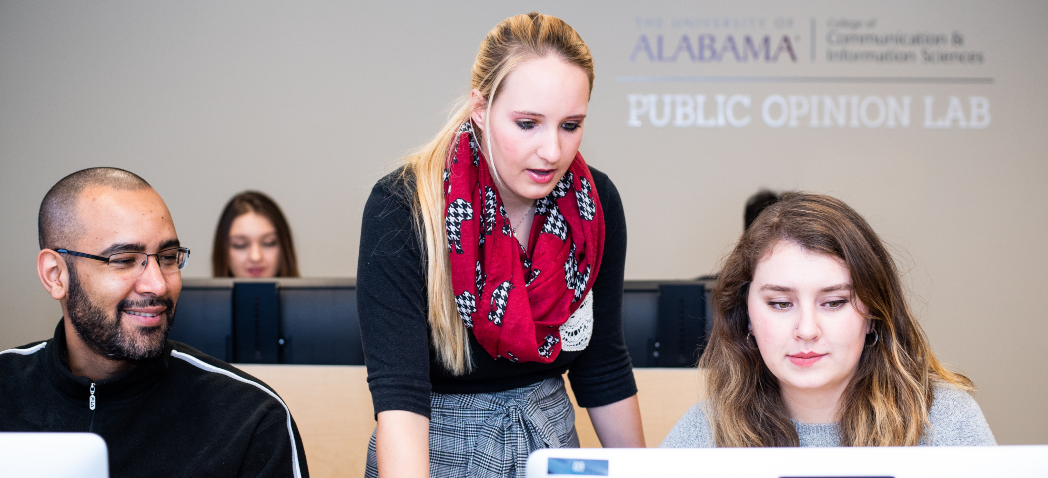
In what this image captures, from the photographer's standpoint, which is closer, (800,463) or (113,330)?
(800,463)

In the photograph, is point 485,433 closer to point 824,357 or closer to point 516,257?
point 516,257

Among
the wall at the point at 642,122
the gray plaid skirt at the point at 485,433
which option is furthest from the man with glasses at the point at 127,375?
the wall at the point at 642,122

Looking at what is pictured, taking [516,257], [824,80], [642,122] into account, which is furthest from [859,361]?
[824,80]

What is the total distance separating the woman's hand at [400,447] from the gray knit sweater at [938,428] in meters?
0.43

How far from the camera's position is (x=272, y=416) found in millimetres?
1342

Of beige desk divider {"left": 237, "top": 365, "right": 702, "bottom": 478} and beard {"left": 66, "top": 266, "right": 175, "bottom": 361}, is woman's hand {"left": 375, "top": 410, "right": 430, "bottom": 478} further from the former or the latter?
beige desk divider {"left": 237, "top": 365, "right": 702, "bottom": 478}

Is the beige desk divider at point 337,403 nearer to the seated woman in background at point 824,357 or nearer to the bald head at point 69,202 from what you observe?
the seated woman in background at point 824,357

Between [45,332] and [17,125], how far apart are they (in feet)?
3.46

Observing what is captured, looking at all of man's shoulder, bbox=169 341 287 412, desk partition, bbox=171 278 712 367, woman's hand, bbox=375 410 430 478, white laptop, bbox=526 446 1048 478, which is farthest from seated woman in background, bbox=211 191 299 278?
white laptop, bbox=526 446 1048 478

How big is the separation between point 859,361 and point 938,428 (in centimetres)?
15

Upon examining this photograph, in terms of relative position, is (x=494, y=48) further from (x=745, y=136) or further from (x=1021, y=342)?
(x=1021, y=342)

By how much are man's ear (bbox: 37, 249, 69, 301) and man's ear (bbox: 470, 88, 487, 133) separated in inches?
28.1

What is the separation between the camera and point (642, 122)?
3924 millimetres

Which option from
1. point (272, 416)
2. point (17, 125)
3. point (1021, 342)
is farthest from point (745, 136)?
point (17, 125)
